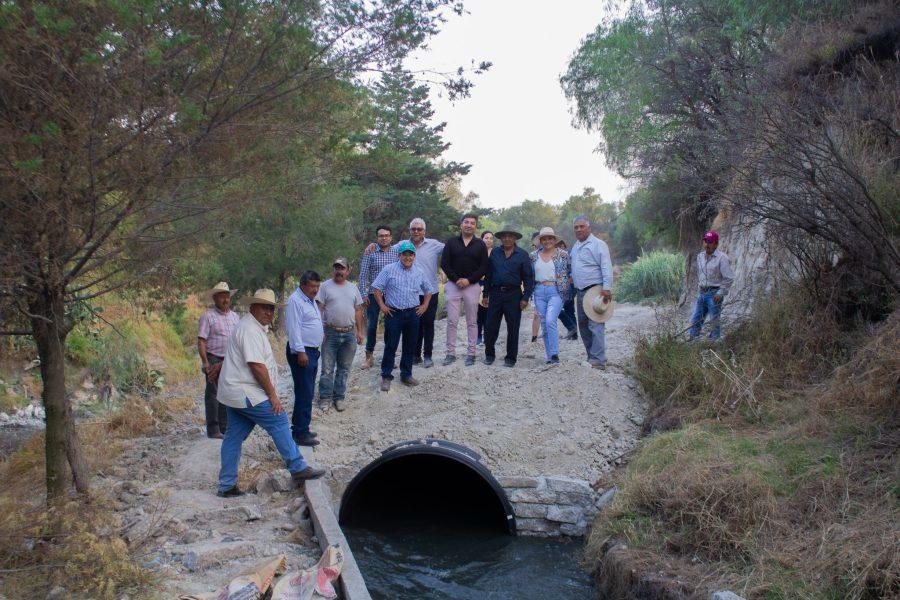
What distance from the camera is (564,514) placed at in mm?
7539

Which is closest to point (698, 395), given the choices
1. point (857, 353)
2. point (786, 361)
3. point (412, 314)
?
point (786, 361)

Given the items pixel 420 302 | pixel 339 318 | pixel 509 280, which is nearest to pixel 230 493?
pixel 339 318

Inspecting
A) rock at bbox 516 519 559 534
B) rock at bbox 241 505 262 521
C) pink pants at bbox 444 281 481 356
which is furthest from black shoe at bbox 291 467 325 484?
pink pants at bbox 444 281 481 356

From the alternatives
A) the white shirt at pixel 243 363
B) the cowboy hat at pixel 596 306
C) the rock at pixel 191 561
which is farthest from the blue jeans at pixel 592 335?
the rock at pixel 191 561

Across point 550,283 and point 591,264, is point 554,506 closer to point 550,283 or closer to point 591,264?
point 550,283

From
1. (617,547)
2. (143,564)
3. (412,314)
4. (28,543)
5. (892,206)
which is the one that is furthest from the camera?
(412,314)

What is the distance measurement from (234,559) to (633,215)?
15761 mm

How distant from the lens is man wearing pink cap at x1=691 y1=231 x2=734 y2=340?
9.78m

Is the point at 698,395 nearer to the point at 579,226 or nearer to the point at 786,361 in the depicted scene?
the point at 786,361

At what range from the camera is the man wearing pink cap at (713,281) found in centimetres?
978

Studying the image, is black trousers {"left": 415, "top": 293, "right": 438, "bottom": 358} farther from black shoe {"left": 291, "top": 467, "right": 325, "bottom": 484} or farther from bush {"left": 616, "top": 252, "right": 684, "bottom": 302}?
bush {"left": 616, "top": 252, "right": 684, "bottom": 302}

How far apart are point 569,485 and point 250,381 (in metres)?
3.52

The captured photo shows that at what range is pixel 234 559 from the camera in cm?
521

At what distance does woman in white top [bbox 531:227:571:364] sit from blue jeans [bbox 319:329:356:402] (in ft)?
→ 8.57
